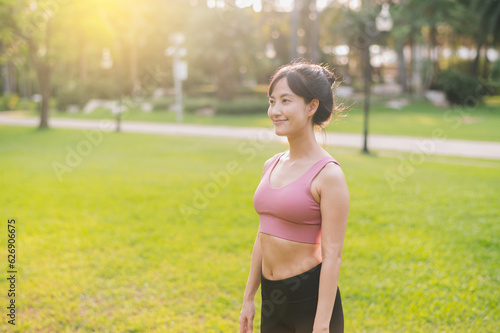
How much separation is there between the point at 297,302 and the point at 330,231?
1.49 ft

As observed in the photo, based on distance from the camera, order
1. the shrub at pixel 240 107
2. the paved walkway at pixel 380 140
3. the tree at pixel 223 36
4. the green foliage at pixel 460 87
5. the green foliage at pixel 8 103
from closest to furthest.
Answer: the paved walkway at pixel 380 140
the shrub at pixel 240 107
the green foliage at pixel 460 87
the tree at pixel 223 36
the green foliage at pixel 8 103

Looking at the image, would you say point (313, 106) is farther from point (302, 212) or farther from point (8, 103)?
point (8, 103)

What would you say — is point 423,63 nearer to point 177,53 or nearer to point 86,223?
point 177,53

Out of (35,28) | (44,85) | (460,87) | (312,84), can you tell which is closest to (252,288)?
(312,84)

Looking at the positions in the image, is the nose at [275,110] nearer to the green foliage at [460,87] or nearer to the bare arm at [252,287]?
the bare arm at [252,287]

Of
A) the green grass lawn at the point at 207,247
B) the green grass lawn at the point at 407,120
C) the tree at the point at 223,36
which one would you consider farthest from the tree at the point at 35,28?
the tree at the point at 223,36

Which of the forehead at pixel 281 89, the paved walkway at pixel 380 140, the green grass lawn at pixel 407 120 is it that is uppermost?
the forehead at pixel 281 89

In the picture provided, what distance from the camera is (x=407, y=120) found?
22.8 metres

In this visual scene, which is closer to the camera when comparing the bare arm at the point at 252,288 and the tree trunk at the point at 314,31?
the bare arm at the point at 252,288

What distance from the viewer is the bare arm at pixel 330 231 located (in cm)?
195

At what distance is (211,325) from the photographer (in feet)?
13.2

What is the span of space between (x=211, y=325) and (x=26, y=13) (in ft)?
64.3

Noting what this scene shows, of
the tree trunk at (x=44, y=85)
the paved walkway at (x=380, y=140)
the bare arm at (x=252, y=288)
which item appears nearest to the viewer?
the bare arm at (x=252, y=288)

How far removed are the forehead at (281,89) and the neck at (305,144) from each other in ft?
0.67
